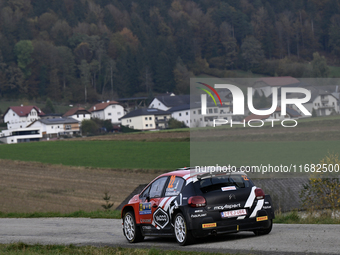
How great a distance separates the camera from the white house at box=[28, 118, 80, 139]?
4658 inches

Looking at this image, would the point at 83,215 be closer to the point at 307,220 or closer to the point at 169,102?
the point at 307,220

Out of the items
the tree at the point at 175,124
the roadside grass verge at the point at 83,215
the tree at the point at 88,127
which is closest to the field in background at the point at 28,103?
the tree at the point at 88,127

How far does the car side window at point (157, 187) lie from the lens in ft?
37.1


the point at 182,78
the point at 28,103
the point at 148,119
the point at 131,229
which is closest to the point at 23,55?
the point at 28,103

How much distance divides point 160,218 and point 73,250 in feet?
6.57

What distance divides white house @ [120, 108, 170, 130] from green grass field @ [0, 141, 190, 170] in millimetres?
40913

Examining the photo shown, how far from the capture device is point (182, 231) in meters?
10.2

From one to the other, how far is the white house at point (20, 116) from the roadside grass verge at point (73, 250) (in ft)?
404

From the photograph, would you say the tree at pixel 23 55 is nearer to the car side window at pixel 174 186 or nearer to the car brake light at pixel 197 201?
the car side window at pixel 174 186

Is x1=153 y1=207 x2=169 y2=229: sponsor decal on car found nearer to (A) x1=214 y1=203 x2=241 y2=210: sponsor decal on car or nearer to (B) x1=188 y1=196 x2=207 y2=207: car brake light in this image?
(B) x1=188 y1=196 x2=207 y2=207: car brake light

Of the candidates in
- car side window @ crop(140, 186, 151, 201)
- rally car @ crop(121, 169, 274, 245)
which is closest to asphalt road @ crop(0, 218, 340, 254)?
rally car @ crop(121, 169, 274, 245)

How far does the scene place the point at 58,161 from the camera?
5928cm

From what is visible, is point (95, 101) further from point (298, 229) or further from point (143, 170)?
point (298, 229)

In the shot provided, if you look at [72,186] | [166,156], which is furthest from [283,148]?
[166,156]
